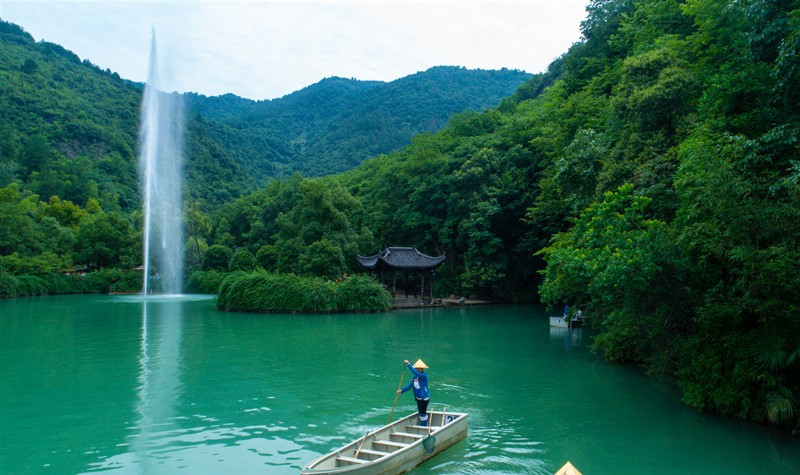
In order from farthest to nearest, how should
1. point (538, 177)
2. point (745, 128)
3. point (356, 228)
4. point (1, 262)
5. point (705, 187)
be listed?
1. point (356, 228)
2. point (1, 262)
3. point (538, 177)
4. point (745, 128)
5. point (705, 187)

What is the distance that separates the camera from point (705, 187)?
452 inches

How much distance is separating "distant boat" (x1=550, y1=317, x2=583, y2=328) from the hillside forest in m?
1.54

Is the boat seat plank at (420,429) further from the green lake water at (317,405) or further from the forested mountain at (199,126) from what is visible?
the forested mountain at (199,126)

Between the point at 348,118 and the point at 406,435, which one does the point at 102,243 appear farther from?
the point at 348,118

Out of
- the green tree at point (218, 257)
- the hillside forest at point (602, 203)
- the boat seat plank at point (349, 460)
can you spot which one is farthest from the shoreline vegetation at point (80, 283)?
the boat seat plank at point (349, 460)

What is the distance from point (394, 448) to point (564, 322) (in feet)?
59.2

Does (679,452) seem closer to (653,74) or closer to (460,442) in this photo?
(460,442)

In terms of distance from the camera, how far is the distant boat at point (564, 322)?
25859mm

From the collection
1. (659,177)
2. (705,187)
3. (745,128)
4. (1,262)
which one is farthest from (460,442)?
(1,262)

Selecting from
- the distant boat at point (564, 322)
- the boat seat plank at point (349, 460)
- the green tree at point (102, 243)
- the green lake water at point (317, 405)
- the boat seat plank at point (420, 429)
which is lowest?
the green lake water at point (317, 405)

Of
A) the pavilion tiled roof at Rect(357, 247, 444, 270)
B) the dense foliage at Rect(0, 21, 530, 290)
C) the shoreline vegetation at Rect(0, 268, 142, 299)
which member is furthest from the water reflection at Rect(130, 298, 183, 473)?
the shoreline vegetation at Rect(0, 268, 142, 299)

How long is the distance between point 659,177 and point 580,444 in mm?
9414

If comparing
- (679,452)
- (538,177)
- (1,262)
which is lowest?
(679,452)

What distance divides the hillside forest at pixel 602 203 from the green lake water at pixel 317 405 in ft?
5.34
